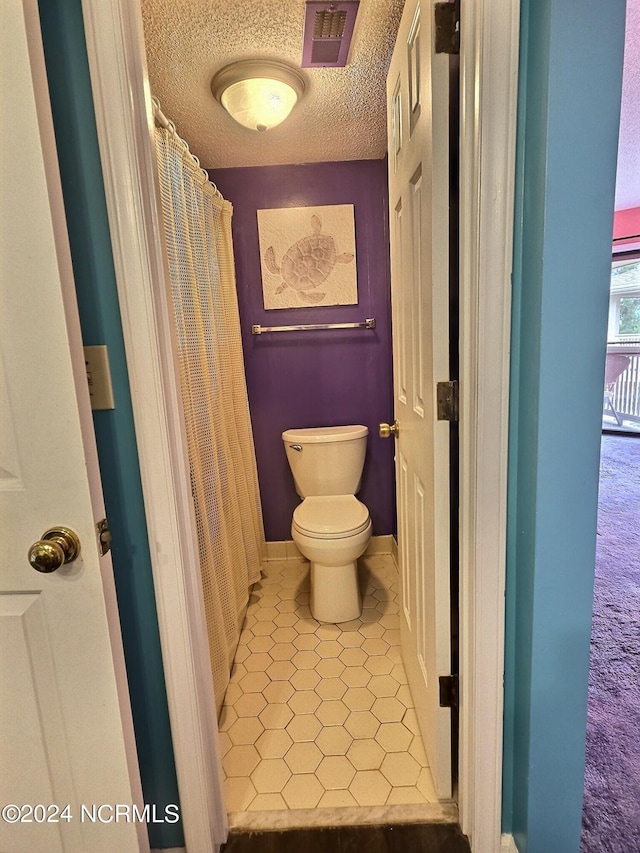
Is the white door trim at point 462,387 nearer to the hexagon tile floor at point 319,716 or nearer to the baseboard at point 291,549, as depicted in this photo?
the hexagon tile floor at point 319,716

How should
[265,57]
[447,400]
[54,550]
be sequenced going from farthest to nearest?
[265,57]
[447,400]
[54,550]

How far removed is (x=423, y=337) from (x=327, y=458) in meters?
1.19

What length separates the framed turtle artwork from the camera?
2.20m

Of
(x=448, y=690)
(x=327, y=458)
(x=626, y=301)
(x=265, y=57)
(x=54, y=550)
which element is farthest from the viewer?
(x=626, y=301)

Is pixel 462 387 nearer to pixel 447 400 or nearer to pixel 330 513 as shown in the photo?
pixel 447 400

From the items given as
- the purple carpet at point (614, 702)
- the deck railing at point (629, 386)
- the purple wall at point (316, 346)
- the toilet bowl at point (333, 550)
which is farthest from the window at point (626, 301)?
the toilet bowl at point (333, 550)

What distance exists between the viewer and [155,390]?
865 mm

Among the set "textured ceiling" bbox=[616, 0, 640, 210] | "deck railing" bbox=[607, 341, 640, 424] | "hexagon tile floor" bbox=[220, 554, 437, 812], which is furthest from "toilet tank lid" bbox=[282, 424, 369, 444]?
"deck railing" bbox=[607, 341, 640, 424]

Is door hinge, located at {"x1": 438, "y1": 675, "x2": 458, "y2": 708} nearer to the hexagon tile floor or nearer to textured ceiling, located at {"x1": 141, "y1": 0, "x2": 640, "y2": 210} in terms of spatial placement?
the hexagon tile floor

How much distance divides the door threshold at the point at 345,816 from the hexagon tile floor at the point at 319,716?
2cm

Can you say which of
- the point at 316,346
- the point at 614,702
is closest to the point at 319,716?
the point at 614,702

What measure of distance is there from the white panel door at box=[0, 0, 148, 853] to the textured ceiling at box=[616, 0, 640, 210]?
205cm

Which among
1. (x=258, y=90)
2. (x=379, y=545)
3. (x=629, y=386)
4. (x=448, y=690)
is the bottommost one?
(x=379, y=545)

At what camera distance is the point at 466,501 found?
37.6 inches
